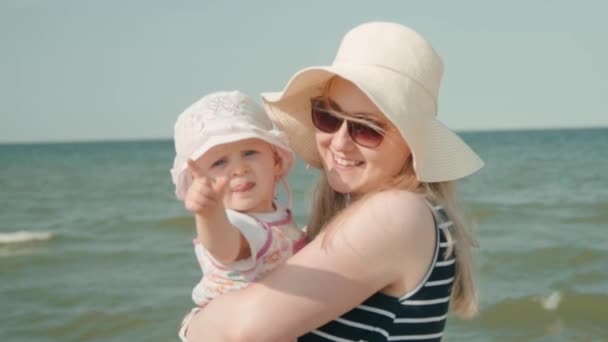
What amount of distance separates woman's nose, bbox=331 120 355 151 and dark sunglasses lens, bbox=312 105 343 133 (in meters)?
0.03

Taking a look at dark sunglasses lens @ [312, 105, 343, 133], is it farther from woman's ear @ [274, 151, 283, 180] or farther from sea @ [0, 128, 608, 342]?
sea @ [0, 128, 608, 342]

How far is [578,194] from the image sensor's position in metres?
16.9

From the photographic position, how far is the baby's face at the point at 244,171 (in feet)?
8.29

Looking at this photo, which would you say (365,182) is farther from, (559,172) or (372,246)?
(559,172)

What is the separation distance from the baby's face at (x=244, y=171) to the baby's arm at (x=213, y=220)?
27 cm

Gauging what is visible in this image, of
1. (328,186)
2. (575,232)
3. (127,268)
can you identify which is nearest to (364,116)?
(328,186)

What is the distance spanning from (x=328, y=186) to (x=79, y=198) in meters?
19.0

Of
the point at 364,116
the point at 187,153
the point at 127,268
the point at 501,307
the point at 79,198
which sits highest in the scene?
the point at 364,116

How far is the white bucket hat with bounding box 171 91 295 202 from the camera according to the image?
2.54m

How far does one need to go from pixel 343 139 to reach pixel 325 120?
0.13 m

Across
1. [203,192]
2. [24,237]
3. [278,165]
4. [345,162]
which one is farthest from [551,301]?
[24,237]

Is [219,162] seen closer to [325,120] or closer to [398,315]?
[325,120]

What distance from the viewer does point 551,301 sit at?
7543mm

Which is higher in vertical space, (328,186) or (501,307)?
(328,186)
